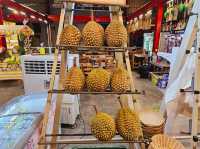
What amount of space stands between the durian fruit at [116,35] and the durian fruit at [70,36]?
0.63 ft

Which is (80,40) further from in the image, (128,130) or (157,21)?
(157,21)

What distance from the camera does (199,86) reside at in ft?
7.10

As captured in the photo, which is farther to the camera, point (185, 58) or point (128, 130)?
point (185, 58)

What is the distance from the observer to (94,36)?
1458mm

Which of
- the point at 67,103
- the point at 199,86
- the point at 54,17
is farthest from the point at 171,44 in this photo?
the point at 54,17

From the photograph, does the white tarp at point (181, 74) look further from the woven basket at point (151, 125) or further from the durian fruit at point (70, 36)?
the durian fruit at point (70, 36)

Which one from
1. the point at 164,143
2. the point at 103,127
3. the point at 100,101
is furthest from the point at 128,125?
the point at 100,101

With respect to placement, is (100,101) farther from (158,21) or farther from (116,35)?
(158,21)

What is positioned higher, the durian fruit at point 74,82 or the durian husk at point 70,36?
the durian husk at point 70,36

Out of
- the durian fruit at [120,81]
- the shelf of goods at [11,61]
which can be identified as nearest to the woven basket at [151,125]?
Result: the durian fruit at [120,81]

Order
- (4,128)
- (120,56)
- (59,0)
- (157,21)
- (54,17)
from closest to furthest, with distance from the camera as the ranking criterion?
(59,0) < (120,56) < (4,128) < (157,21) < (54,17)

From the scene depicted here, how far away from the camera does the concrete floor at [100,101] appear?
13.8 ft

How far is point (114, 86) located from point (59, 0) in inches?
26.0

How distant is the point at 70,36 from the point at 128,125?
2.13 feet
